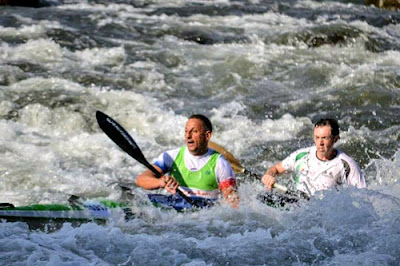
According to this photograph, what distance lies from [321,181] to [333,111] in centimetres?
417

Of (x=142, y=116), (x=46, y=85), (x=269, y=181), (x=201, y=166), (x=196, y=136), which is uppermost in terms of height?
(x=46, y=85)

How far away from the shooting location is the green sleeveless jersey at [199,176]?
25.2 ft

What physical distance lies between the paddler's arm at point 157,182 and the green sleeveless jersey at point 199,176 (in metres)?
0.19

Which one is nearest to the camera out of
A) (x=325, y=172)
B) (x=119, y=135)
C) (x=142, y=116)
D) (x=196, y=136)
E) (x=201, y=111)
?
(x=196, y=136)

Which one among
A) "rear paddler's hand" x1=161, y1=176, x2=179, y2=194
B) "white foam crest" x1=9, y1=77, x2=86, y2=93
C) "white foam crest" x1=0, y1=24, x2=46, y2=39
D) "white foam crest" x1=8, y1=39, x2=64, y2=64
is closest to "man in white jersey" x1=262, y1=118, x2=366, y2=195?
"rear paddler's hand" x1=161, y1=176, x2=179, y2=194

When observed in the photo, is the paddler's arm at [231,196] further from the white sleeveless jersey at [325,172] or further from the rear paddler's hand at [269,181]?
the white sleeveless jersey at [325,172]

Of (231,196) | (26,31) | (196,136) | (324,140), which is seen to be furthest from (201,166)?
(26,31)

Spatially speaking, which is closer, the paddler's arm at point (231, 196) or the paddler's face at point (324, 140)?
the paddler's arm at point (231, 196)

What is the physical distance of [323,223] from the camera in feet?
24.9

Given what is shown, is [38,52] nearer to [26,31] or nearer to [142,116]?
[26,31]

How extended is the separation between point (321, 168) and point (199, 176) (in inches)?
48.7

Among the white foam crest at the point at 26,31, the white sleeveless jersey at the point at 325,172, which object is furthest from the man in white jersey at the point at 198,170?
the white foam crest at the point at 26,31

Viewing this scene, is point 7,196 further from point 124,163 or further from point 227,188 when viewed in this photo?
point 227,188

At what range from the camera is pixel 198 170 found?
7.70 metres
